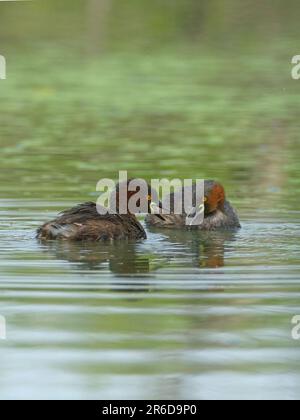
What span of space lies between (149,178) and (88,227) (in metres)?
3.04

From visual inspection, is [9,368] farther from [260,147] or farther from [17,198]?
[260,147]

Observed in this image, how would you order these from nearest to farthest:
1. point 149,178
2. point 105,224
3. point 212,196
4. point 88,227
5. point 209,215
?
point 88,227 → point 105,224 → point 209,215 → point 212,196 → point 149,178

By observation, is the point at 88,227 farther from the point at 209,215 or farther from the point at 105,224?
the point at 209,215

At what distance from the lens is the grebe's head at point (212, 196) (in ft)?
39.7

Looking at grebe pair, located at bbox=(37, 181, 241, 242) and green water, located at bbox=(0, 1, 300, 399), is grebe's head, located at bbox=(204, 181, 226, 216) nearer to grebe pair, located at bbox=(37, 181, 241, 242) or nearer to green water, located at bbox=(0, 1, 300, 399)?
grebe pair, located at bbox=(37, 181, 241, 242)

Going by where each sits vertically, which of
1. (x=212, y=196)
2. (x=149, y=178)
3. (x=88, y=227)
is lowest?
(x=88, y=227)

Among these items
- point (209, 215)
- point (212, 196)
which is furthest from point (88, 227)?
point (212, 196)

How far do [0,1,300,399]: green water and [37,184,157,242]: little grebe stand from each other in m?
0.14

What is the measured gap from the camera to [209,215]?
39.9 feet

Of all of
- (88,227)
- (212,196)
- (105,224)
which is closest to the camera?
(88,227)

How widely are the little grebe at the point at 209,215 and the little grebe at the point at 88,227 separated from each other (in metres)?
0.95
